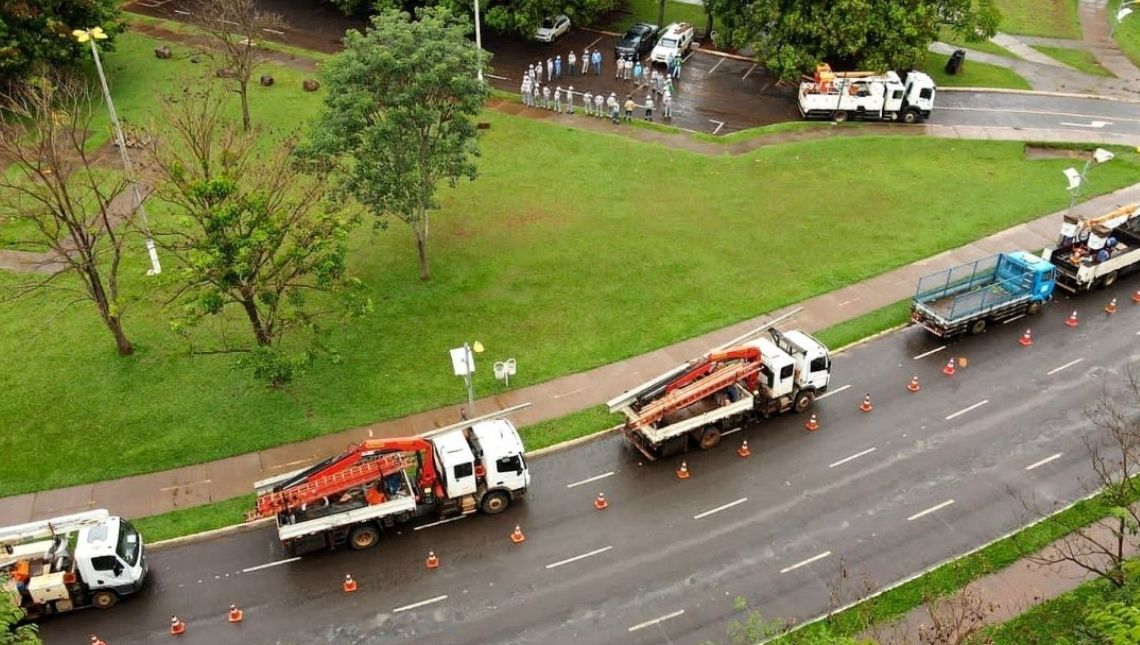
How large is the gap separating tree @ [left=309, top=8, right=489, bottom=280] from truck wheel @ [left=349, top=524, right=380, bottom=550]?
14.1 meters

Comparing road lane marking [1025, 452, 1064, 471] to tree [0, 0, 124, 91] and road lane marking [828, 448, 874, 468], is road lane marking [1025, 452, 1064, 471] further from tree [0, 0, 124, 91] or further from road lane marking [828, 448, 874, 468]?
tree [0, 0, 124, 91]

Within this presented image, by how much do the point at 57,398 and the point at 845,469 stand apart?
2792 cm

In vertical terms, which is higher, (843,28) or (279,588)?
(843,28)

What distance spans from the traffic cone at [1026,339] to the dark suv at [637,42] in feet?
108

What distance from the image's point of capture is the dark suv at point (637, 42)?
62244mm

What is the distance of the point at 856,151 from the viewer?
170 ft

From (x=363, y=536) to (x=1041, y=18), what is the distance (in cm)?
6560

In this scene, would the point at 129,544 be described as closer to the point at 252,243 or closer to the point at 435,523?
the point at 435,523

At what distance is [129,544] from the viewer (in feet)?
90.1

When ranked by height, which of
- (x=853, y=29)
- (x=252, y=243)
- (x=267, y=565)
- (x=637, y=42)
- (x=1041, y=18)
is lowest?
(x=267, y=565)

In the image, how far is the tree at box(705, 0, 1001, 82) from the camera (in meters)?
55.1

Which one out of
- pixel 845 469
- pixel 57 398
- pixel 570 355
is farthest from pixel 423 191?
pixel 845 469

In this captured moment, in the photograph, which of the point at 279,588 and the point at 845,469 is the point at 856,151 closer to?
the point at 845,469

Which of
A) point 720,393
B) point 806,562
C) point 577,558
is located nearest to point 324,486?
point 577,558
